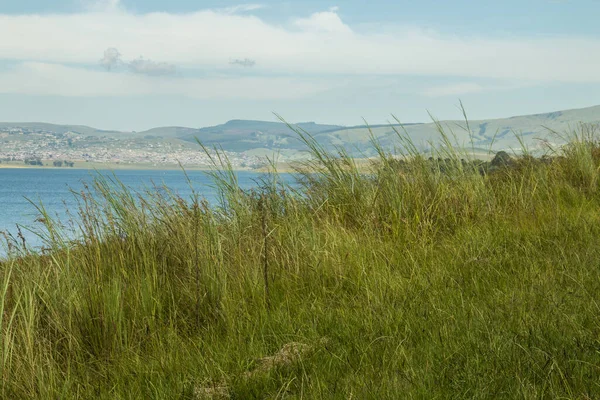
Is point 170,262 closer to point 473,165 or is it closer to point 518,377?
point 518,377

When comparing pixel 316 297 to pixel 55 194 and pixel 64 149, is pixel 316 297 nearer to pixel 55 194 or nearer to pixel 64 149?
pixel 55 194

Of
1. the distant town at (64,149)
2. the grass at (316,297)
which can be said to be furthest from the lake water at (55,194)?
the distant town at (64,149)

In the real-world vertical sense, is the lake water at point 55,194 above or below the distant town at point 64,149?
below

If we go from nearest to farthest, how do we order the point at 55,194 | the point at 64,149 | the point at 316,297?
the point at 316,297 → the point at 55,194 → the point at 64,149

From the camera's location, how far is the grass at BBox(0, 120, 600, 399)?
2594mm

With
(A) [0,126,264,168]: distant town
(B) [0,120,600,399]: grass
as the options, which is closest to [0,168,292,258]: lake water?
(B) [0,120,600,399]: grass

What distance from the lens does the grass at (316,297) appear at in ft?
8.51

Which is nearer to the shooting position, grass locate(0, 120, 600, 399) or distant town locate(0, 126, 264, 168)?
grass locate(0, 120, 600, 399)

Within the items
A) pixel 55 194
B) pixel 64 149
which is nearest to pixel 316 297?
pixel 55 194

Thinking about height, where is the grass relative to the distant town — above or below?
below

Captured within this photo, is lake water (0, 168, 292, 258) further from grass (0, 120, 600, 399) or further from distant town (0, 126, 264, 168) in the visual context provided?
distant town (0, 126, 264, 168)

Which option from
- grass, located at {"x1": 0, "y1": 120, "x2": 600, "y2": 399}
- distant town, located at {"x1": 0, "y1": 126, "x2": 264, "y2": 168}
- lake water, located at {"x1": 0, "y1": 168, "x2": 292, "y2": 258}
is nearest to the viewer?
grass, located at {"x1": 0, "y1": 120, "x2": 600, "y2": 399}

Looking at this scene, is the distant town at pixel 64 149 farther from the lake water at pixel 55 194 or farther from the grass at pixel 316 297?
the grass at pixel 316 297

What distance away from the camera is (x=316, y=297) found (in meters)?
3.84
